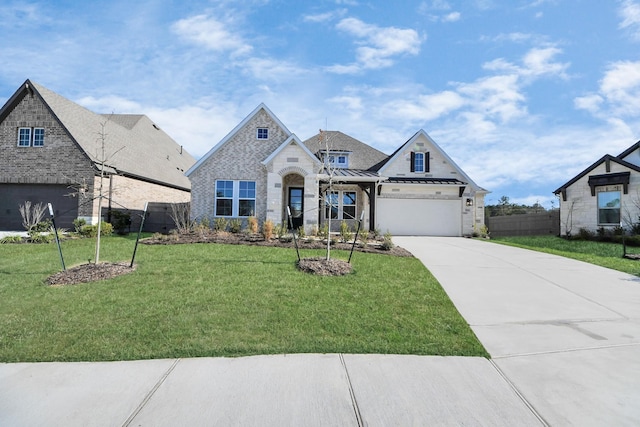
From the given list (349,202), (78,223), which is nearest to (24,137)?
(78,223)

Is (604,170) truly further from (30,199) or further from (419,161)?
(30,199)

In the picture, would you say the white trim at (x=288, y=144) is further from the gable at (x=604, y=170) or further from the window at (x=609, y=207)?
the window at (x=609, y=207)

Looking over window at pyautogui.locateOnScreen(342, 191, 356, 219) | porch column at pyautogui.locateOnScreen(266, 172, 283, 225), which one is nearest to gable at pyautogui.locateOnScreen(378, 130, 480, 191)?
window at pyautogui.locateOnScreen(342, 191, 356, 219)

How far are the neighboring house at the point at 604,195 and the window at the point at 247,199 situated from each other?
1745 centimetres

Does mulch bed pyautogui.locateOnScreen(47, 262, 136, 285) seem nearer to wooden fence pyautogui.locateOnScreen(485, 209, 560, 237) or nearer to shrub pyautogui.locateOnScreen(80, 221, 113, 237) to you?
shrub pyautogui.locateOnScreen(80, 221, 113, 237)

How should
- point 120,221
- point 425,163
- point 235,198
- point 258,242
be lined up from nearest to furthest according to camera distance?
point 258,242
point 235,198
point 120,221
point 425,163

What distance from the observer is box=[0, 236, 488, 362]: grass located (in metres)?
4.57

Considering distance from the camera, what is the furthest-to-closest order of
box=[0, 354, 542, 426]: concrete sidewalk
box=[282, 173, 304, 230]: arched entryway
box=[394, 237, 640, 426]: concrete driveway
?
box=[282, 173, 304, 230]: arched entryway
box=[394, 237, 640, 426]: concrete driveway
box=[0, 354, 542, 426]: concrete sidewalk

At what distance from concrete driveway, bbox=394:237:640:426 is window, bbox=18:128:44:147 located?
20.6 metres

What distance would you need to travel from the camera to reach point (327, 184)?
58.3 ft

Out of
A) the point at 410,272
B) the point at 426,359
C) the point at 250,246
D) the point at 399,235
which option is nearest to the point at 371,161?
the point at 399,235

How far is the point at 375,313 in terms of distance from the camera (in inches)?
227

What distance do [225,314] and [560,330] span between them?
5.40 m

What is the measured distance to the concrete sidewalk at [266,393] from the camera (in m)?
3.12
